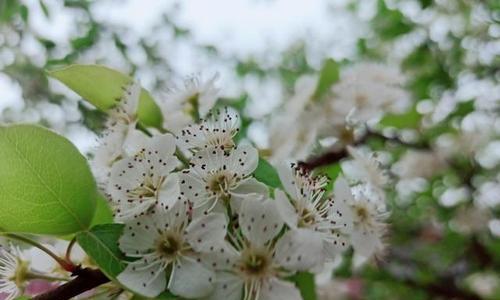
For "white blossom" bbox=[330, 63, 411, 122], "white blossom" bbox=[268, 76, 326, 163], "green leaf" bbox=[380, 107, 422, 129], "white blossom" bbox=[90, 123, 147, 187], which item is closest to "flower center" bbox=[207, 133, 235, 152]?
"white blossom" bbox=[90, 123, 147, 187]

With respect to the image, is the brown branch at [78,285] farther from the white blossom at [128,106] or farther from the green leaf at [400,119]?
the green leaf at [400,119]

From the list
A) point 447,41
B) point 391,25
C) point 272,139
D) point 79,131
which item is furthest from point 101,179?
point 447,41

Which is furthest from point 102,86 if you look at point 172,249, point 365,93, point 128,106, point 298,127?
point 365,93

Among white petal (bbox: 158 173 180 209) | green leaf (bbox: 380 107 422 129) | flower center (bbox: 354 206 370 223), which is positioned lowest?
green leaf (bbox: 380 107 422 129)

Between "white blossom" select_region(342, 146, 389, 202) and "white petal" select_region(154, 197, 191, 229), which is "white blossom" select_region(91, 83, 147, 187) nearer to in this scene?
"white petal" select_region(154, 197, 191, 229)

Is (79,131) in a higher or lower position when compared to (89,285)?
lower

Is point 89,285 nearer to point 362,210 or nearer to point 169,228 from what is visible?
point 169,228

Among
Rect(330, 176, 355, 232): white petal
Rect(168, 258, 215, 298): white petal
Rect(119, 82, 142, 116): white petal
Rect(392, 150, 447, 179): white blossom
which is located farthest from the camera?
Rect(392, 150, 447, 179): white blossom

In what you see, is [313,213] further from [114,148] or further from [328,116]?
[328,116]
